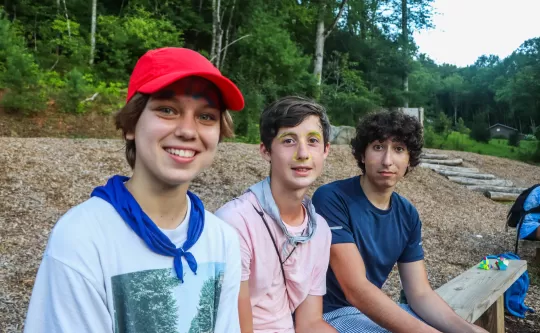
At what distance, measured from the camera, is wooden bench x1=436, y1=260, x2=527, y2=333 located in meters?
2.87

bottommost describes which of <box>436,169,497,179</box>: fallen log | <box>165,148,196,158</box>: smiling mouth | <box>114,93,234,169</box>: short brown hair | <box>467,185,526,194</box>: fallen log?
<box>467,185,526,194</box>: fallen log

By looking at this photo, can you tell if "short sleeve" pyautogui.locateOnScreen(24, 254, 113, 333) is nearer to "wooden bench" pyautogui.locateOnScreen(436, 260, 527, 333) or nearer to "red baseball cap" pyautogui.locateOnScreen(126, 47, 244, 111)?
"red baseball cap" pyautogui.locateOnScreen(126, 47, 244, 111)

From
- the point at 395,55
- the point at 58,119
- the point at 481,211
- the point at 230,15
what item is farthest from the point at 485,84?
the point at 58,119

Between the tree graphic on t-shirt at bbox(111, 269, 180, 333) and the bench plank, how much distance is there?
192 cm

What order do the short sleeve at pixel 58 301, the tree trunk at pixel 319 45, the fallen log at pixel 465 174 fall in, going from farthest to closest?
the tree trunk at pixel 319 45
the fallen log at pixel 465 174
the short sleeve at pixel 58 301

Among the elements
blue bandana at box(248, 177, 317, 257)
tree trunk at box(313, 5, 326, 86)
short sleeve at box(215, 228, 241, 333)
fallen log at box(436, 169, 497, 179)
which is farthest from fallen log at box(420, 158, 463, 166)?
short sleeve at box(215, 228, 241, 333)

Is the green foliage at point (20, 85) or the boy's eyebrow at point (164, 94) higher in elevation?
the green foliage at point (20, 85)

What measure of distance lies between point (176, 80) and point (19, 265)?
3475mm

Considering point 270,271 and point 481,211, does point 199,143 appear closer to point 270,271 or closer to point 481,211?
point 270,271

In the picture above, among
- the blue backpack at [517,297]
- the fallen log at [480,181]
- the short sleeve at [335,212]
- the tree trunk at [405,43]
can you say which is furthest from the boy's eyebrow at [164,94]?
the tree trunk at [405,43]

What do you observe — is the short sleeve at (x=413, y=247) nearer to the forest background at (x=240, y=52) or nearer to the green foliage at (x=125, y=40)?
the forest background at (x=240, y=52)

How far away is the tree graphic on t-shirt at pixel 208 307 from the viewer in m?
1.44

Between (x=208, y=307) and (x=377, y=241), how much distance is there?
1.33 meters

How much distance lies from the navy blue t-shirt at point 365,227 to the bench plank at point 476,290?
49 centimetres
